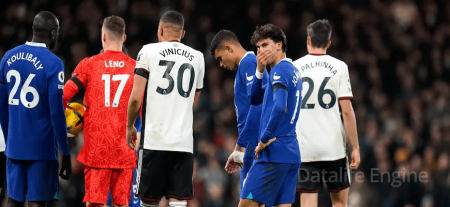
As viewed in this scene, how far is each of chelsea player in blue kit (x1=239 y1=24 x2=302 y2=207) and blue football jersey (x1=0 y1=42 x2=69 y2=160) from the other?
1851 mm

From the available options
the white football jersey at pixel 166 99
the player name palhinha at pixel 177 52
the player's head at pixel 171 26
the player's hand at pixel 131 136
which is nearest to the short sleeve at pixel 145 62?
Result: the white football jersey at pixel 166 99

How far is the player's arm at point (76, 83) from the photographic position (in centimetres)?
657

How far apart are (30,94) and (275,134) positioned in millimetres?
2334

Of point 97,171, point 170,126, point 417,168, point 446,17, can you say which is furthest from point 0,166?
point 446,17

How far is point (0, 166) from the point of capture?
7215mm

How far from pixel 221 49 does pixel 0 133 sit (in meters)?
2.62

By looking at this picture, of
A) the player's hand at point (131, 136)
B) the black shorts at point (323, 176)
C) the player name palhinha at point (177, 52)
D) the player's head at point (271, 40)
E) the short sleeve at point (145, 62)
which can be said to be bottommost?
the black shorts at point (323, 176)

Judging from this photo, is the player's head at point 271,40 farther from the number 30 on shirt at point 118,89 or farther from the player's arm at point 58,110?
the player's arm at point 58,110

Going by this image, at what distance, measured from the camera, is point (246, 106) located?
263 inches

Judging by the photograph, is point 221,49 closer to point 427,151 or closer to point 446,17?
point 427,151

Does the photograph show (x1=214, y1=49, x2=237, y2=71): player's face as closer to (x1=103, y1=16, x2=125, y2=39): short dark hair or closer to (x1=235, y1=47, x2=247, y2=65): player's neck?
(x1=235, y1=47, x2=247, y2=65): player's neck

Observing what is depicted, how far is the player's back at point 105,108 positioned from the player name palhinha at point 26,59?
0.72 meters

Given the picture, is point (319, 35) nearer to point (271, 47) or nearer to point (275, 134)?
point (271, 47)

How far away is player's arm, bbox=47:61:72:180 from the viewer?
5.89 meters
